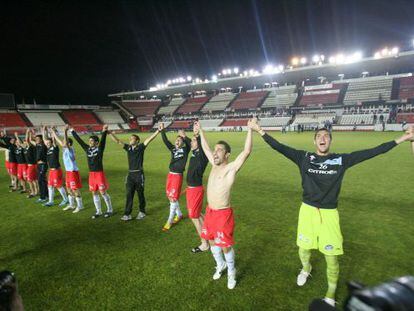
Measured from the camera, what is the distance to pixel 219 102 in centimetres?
7931

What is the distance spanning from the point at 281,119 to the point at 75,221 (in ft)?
187

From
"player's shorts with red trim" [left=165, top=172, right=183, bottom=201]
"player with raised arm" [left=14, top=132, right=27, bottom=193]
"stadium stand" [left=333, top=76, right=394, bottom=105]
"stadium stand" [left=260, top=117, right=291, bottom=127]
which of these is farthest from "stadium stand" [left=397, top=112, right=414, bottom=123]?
"player with raised arm" [left=14, top=132, right=27, bottom=193]

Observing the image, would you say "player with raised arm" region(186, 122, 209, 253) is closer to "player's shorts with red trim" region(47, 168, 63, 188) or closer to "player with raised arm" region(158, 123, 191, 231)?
"player with raised arm" region(158, 123, 191, 231)

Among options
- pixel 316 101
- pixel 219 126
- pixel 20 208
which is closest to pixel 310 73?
pixel 316 101

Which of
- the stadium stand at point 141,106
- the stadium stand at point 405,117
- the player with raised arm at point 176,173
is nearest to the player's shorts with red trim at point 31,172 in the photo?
the player with raised arm at point 176,173

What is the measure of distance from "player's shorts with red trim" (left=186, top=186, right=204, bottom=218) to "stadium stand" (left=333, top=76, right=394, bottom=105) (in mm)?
58824

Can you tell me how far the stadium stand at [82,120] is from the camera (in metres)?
71.0

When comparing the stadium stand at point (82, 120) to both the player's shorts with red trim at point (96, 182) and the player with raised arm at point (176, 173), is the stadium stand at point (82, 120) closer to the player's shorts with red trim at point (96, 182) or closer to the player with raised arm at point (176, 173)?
the player's shorts with red trim at point (96, 182)

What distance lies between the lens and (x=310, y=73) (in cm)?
6216

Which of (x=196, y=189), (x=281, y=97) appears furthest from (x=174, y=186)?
(x=281, y=97)

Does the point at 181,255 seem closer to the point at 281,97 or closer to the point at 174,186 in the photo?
the point at 174,186

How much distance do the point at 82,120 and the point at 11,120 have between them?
52.2ft

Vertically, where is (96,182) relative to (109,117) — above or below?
below

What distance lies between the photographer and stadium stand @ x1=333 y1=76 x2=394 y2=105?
55000mm
